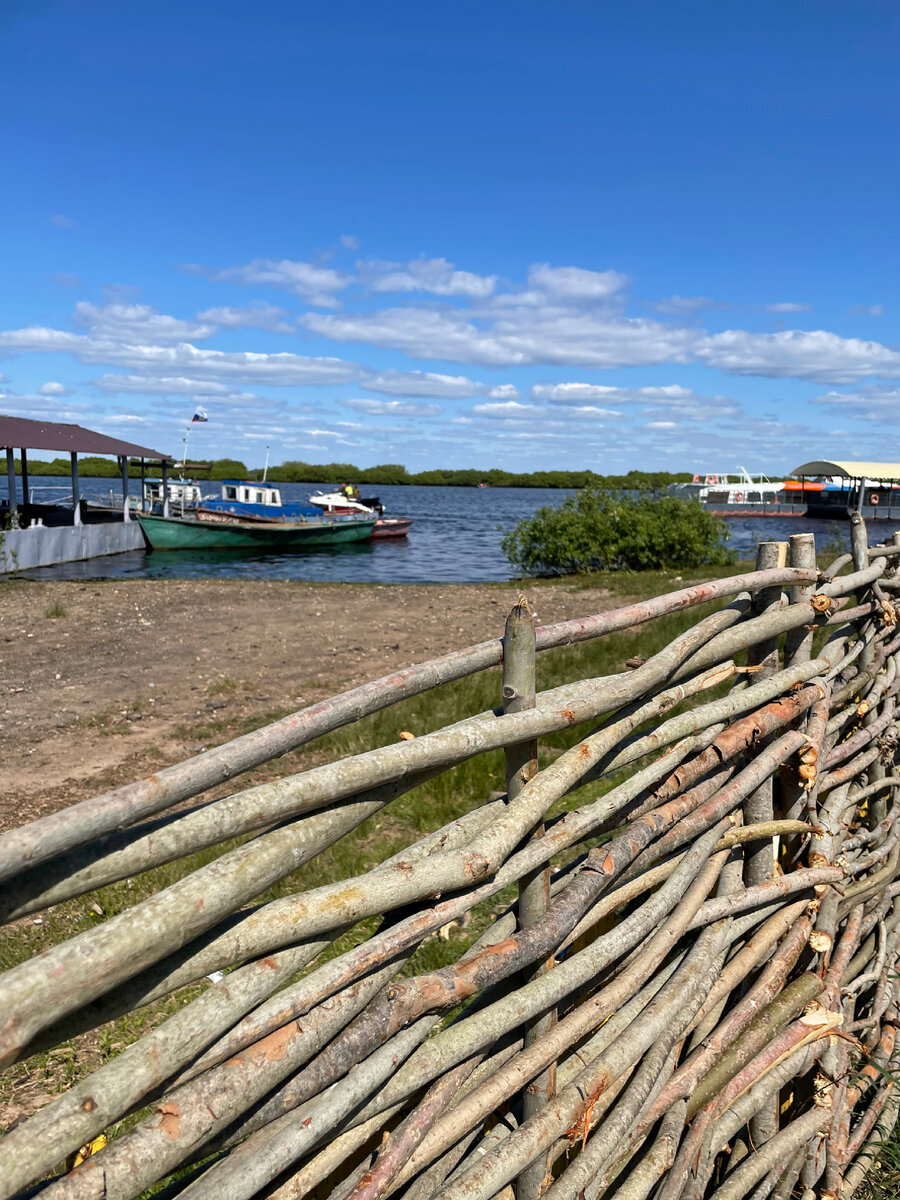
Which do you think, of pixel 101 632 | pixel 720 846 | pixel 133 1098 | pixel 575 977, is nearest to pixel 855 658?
pixel 720 846

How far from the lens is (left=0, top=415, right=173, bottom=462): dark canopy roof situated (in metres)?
27.1

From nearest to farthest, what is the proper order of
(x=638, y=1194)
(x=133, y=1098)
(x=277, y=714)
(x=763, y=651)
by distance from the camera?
1. (x=133, y=1098)
2. (x=638, y=1194)
3. (x=763, y=651)
4. (x=277, y=714)

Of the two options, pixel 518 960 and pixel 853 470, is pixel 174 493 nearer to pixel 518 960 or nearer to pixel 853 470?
pixel 853 470

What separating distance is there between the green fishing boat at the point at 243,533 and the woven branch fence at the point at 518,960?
3322 cm

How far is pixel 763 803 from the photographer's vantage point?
3008mm

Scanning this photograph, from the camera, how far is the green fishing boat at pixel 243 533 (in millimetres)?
34688

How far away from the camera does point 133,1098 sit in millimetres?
1355

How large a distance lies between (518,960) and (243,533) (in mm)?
36549

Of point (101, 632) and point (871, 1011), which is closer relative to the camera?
point (871, 1011)

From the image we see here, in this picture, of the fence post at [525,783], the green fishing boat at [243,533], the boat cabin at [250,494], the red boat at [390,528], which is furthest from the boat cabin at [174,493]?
the fence post at [525,783]

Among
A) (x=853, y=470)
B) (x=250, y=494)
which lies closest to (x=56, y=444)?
(x=250, y=494)

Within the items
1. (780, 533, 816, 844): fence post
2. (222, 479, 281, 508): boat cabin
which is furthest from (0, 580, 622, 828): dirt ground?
(222, 479, 281, 508): boat cabin

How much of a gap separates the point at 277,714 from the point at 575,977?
21.0 ft

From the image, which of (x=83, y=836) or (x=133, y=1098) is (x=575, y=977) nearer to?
(x=133, y=1098)
